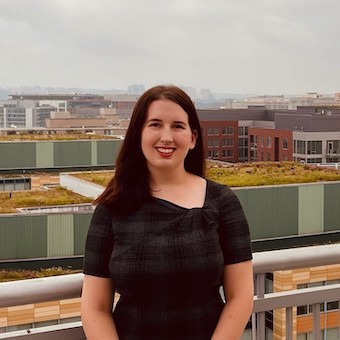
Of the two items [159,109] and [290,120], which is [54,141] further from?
[159,109]

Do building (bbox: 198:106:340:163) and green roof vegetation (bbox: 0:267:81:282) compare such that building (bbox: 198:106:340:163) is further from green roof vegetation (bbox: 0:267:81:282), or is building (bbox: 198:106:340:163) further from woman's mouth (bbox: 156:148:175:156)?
woman's mouth (bbox: 156:148:175:156)

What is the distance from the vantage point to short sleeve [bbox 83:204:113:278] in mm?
1653

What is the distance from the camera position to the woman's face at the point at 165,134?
5.54 feet

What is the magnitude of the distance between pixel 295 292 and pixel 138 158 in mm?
682

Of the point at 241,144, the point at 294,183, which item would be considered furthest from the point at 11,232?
the point at 241,144

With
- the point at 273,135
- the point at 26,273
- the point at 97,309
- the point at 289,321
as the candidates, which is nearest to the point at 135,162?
the point at 97,309

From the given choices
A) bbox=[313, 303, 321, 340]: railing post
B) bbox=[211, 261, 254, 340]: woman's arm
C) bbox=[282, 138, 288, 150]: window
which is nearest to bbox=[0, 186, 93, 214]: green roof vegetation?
bbox=[313, 303, 321, 340]: railing post

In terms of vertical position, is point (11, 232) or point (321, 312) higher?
point (321, 312)

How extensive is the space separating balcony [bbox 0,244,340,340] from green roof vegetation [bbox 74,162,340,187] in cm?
1013

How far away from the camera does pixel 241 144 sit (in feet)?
147

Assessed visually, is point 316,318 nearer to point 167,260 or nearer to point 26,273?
point 167,260

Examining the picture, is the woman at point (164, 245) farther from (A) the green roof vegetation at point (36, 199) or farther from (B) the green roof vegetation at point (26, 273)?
(A) the green roof vegetation at point (36, 199)

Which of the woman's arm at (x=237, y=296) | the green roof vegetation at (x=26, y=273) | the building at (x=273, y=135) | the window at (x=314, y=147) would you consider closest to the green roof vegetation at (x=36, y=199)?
the green roof vegetation at (x=26, y=273)

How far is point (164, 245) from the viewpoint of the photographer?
160 centimetres
